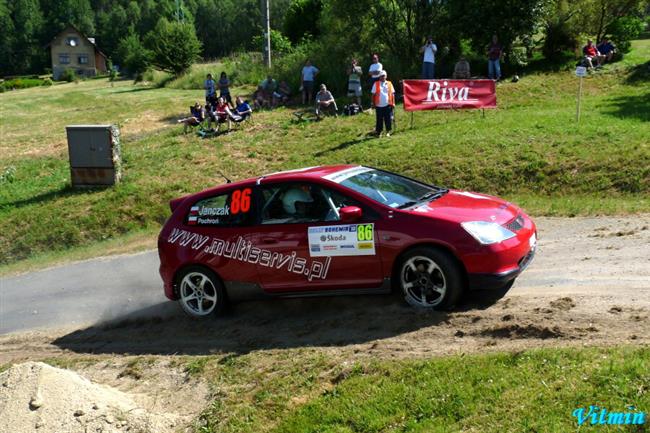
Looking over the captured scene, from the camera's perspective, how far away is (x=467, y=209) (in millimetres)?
7746

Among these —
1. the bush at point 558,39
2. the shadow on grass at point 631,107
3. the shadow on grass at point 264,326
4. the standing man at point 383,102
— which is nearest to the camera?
the shadow on grass at point 264,326

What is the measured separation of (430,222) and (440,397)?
2297mm

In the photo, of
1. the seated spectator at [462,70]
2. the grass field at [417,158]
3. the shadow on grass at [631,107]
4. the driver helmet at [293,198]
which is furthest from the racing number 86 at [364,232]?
the seated spectator at [462,70]

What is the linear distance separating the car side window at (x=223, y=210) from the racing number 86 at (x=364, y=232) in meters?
1.52

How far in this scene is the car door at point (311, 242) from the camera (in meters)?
7.77

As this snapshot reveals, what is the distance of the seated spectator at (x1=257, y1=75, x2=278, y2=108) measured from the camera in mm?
26717

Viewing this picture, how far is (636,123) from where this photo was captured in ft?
54.9

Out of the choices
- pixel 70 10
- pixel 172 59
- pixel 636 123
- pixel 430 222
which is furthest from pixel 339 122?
pixel 70 10

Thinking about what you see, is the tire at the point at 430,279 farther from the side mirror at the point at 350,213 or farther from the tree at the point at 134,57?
the tree at the point at 134,57

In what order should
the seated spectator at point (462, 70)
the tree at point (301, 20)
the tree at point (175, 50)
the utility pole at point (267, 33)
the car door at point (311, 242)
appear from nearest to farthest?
the car door at point (311, 242) < the seated spectator at point (462, 70) < the utility pole at point (267, 33) < the tree at point (301, 20) < the tree at point (175, 50)

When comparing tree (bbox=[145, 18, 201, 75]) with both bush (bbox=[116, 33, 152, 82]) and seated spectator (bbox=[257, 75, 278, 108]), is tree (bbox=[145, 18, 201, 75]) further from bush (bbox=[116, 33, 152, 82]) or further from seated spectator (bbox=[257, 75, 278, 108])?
seated spectator (bbox=[257, 75, 278, 108])

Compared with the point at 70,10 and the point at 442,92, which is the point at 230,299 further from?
the point at 70,10

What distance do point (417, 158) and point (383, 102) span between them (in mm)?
3047

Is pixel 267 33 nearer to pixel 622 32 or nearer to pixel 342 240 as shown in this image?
pixel 622 32
